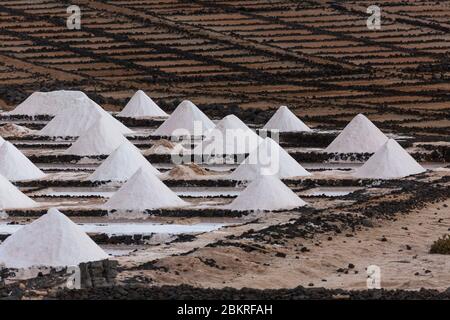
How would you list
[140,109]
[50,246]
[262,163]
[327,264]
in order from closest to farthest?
1. [50,246]
2. [327,264]
3. [262,163]
4. [140,109]

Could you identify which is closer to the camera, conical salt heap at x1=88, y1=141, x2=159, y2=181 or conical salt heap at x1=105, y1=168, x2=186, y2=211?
conical salt heap at x1=105, y1=168, x2=186, y2=211

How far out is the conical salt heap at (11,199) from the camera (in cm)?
→ 1588

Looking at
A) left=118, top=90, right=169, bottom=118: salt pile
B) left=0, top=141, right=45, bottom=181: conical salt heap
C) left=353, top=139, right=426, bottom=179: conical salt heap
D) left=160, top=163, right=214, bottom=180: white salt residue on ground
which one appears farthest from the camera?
left=118, top=90, right=169, bottom=118: salt pile

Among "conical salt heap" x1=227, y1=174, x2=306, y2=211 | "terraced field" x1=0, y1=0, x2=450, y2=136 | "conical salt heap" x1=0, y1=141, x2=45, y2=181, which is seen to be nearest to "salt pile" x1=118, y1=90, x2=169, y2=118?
"terraced field" x1=0, y1=0, x2=450, y2=136

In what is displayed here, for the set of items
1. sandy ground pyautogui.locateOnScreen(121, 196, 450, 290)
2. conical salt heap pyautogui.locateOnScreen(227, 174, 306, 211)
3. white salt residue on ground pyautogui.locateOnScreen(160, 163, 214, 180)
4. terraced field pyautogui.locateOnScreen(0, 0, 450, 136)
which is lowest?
sandy ground pyautogui.locateOnScreen(121, 196, 450, 290)

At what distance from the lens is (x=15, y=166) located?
62.2 ft

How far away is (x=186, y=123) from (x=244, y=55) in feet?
46.6

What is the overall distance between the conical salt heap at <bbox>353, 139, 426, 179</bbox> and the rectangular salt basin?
4069 mm

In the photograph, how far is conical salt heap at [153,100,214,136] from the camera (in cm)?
2423

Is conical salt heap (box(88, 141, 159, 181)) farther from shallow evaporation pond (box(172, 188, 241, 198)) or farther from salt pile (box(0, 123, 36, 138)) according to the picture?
salt pile (box(0, 123, 36, 138))

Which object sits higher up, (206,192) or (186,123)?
(186,123)

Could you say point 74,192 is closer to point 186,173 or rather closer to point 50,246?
point 186,173

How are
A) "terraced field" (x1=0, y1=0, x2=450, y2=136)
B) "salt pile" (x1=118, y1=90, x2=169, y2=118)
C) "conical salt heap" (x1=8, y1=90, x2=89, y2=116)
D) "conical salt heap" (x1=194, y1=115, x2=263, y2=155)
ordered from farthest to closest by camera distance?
"terraced field" (x1=0, y1=0, x2=450, y2=136), "conical salt heap" (x1=8, y1=90, x2=89, y2=116), "salt pile" (x1=118, y1=90, x2=169, y2=118), "conical salt heap" (x1=194, y1=115, x2=263, y2=155)

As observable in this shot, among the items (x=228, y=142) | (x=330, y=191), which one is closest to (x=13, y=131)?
(x=228, y=142)
